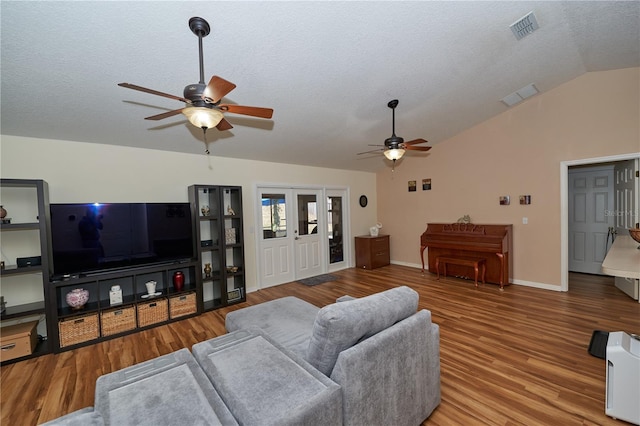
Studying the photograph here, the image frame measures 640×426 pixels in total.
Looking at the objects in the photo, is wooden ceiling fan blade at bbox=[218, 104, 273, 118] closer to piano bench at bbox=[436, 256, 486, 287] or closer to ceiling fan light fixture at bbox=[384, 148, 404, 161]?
ceiling fan light fixture at bbox=[384, 148, 404, 161]

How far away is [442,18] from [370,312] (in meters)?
2.51

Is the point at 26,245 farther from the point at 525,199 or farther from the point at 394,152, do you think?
the point at 525,199

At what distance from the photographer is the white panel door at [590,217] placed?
480cm

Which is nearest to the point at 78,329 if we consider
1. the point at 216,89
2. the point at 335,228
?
the point at 216,89

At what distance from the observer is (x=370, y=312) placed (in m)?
1.53

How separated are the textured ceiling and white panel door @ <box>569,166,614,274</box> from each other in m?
2.16

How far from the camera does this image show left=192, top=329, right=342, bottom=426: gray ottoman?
3.72 ft

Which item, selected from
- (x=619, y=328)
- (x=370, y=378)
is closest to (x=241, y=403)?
(x=370, y=378)

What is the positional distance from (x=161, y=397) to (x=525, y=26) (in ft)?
13.2

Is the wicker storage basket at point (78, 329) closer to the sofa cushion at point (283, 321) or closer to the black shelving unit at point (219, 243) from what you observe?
the black shelving unit at point (219, 243)

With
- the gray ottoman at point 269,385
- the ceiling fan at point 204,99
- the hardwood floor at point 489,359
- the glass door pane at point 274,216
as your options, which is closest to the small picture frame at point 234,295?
the hardwood floor at point 489,359

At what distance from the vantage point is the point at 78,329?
2.97 meters

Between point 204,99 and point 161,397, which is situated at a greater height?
point 204,99

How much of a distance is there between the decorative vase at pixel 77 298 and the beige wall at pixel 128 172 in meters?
1.11
